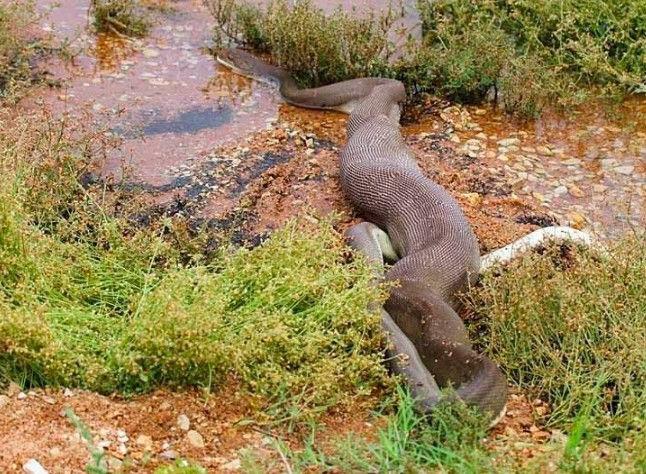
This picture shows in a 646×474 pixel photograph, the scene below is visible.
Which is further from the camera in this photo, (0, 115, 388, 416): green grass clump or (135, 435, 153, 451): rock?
(0, 115, 388, 416): green grass clump

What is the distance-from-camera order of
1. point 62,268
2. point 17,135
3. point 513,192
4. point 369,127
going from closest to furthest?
1. point 62,268
2. point 17,135
3. point 513,192
4. point 369,127

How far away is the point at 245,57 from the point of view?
941 centimetres

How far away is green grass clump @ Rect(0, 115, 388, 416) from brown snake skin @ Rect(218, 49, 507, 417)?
12.0 inches

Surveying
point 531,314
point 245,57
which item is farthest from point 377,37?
point 531,314

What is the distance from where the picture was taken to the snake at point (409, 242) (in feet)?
15.8

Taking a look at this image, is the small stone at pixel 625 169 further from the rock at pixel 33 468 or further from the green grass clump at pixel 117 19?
the rock at pixel 33 468

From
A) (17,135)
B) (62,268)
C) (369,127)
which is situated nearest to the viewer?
(62,268)

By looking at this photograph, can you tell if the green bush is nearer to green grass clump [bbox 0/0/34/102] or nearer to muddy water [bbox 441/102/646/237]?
muddy water [bbox 441/102/646/237]

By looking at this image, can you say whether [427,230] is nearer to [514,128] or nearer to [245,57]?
[514,128]

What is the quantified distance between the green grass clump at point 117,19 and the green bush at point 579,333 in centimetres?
544

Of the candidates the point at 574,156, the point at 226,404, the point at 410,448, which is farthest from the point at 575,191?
the point at 226,404

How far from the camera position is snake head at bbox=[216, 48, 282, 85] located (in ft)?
30.2

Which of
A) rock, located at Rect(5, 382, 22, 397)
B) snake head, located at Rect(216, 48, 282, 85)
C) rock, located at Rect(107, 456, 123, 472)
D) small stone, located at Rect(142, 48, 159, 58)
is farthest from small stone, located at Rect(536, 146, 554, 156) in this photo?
rock, located at Rect(107, 456, 123, 472)

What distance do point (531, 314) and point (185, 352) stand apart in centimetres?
175
